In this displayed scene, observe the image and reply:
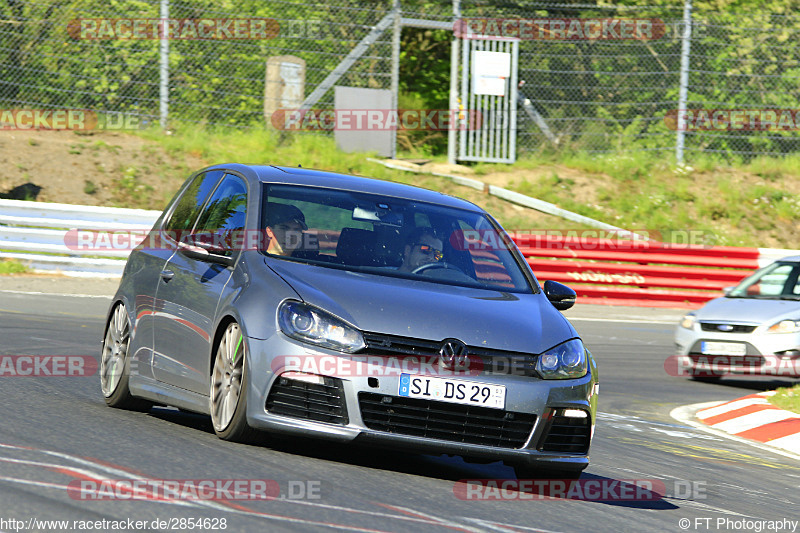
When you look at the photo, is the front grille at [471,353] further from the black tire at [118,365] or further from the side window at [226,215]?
the black tire at [118,365]

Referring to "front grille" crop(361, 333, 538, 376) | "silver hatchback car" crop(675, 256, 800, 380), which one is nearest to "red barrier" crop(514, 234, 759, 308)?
"silver hatchback car" crop(675, 256, 800, 380)

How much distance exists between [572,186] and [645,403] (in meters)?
13.3

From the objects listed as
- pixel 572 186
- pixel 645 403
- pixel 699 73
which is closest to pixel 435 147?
pixel 572 186

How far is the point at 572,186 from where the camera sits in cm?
2523

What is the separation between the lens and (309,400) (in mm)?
6031

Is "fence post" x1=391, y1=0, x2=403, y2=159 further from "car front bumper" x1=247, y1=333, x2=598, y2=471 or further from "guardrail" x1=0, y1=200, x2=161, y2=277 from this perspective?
"car front bumper" x1=247, y1=333, x2=598, y2=471

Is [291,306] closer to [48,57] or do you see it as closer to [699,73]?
[48,57]

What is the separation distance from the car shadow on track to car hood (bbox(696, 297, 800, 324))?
7.18 metres

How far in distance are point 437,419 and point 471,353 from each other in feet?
1.18

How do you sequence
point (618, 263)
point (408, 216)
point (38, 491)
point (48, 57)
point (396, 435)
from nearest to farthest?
point (38, 491), point (396, 435), point (408, 216), point (618, 263), point (48, 57)

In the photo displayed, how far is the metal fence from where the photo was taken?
22312 millimetres

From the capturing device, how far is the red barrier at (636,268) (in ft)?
65.9

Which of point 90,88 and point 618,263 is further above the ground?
point 90,88

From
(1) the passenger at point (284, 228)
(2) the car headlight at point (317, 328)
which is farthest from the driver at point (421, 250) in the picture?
(2) the car headlight at point (317, 328)
